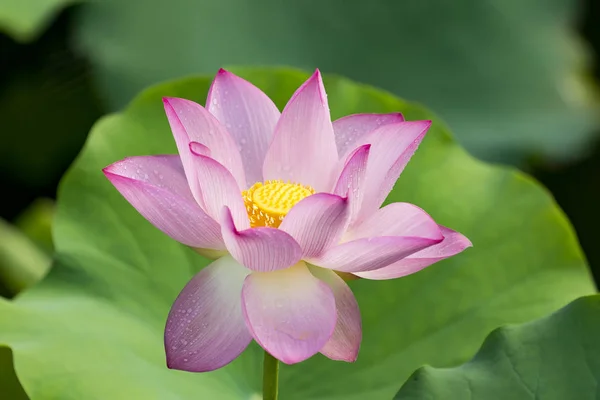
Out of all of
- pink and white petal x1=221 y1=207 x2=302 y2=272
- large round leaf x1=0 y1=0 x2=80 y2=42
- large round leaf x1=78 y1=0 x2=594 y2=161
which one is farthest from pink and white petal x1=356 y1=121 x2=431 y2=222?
large round leaf x1=78 y1=0 x2=594 y2=161

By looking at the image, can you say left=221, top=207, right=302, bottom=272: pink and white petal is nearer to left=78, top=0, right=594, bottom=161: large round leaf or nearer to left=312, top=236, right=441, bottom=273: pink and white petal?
left=312, top=236, right=441, bottom=273: pink and white petal

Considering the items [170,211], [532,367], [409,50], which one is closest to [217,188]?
[170,211]

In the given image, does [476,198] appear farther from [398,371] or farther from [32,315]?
[32,315]

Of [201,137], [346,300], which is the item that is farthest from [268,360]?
[201,137]

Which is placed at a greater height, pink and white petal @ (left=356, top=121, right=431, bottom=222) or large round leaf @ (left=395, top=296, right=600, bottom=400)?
pink and white petal @ (left=356, top=121, right=431, bottom=222)

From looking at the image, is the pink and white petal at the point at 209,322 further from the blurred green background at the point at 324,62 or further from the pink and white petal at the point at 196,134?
the blurred green background at the point at 324,62

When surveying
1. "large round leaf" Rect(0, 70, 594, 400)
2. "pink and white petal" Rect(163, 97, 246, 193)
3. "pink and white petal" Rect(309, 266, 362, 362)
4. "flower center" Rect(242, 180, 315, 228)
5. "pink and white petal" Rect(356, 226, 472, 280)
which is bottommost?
"large round leaf" Rect(0, 70, 594, 400)
